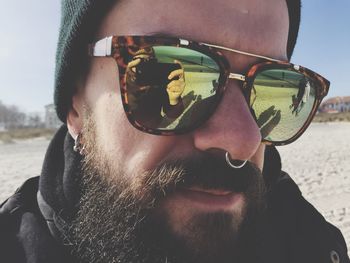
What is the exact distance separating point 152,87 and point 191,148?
25cm

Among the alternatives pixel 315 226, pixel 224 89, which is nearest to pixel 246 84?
pixel 224 89

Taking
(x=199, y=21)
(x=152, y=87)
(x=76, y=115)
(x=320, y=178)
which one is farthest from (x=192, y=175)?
(x=320, y=178)

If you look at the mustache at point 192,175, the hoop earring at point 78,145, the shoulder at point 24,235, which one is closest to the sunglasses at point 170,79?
the mustache at point 192,175

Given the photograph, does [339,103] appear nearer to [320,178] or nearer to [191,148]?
[320,178]

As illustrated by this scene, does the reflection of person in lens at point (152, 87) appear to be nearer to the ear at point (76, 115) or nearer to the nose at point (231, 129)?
the nose at point (231, 129)

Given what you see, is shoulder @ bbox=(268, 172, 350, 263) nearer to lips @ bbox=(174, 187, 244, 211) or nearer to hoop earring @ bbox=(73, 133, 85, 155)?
lips @ bbox=(174, 187, 244, 211)

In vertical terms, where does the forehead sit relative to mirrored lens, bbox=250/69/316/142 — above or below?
above

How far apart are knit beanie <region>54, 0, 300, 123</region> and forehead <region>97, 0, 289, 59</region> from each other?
0.15 ft

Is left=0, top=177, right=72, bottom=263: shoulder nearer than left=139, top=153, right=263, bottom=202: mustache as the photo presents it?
No

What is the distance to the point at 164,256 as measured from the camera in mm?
1185

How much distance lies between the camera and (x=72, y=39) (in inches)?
54.6

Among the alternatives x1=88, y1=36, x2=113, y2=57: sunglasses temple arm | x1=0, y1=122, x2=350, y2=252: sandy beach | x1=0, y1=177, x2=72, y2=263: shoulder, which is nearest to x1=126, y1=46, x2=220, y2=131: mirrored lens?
x1=88, y1=36, x2=113, y2=57: sunglasses temple arm

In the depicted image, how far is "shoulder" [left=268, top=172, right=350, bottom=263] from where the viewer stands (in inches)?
72.1

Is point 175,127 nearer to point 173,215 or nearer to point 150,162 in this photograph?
point 150,162
